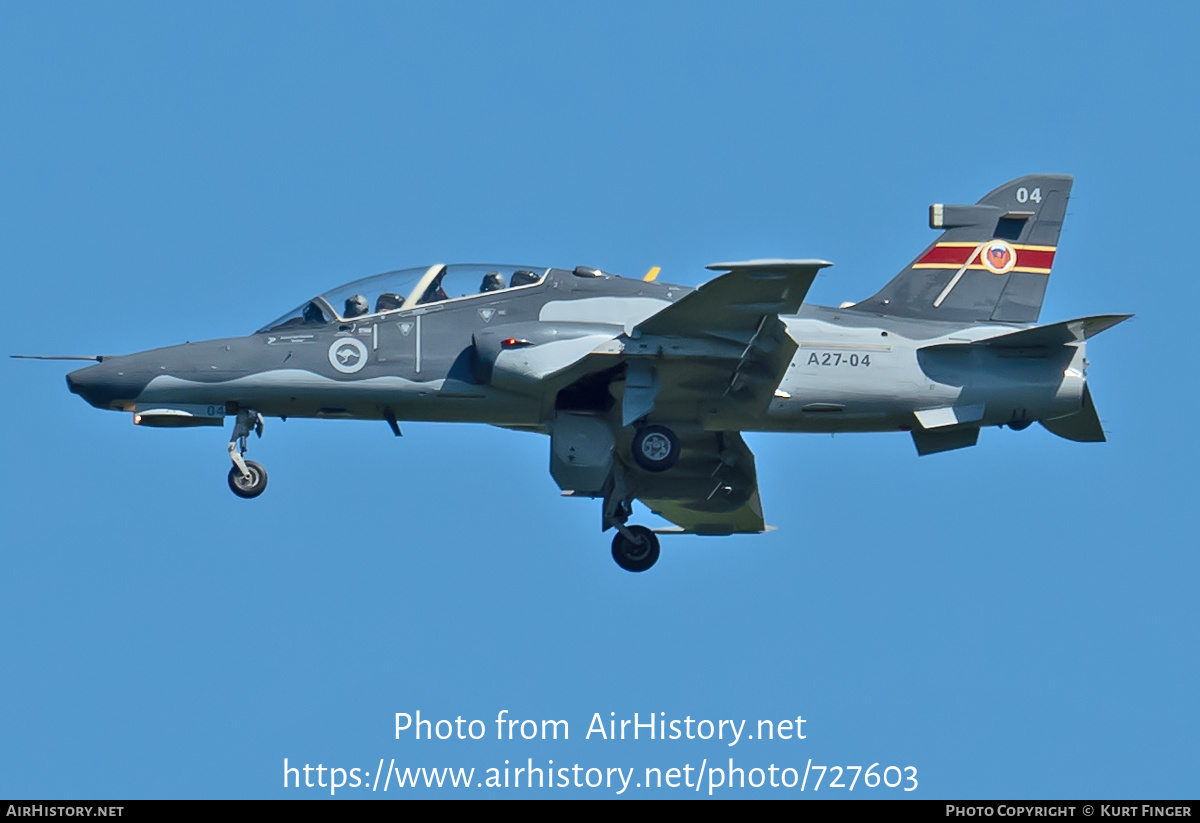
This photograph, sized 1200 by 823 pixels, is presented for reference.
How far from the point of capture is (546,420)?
25062 mm

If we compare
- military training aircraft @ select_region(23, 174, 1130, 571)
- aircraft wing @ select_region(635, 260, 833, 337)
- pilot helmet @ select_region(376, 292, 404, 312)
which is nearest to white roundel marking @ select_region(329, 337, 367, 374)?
military training aircraft @ select_region(23, 174, 1130, 571)

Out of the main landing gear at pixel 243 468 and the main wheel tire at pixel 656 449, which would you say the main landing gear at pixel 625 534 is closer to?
the main wheel tire at pixel 656 449

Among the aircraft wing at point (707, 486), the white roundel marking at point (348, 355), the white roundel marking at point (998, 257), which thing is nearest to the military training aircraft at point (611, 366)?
the white roundel marking at point (348, 355)

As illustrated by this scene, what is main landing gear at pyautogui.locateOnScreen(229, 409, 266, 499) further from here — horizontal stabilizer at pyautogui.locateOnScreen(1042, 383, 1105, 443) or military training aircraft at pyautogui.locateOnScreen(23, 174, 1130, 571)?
horizontal stabilizer at pyautogui.locateOnScreen(1042, 383, 1105, 443)

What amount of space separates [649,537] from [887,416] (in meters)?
3.72

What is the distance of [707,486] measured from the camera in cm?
2722

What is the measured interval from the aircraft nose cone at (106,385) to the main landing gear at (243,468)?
126 centimetres

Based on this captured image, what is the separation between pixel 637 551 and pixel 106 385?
7.23m

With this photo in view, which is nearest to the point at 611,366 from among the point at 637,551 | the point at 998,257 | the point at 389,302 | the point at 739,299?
the point at 739,299

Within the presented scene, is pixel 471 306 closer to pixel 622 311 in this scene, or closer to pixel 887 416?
pixel 622 311

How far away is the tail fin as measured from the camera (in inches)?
1021

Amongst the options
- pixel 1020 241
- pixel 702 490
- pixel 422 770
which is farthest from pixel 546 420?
pixel 1020 241

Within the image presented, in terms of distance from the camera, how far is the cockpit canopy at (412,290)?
2461 cm

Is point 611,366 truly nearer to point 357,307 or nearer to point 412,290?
point 412,290
